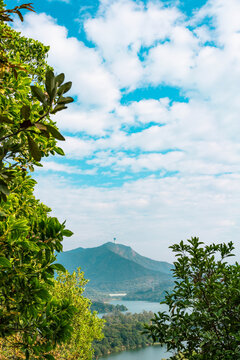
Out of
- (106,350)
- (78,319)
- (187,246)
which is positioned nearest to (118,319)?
(106,350)

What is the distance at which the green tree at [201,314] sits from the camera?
12.8ft

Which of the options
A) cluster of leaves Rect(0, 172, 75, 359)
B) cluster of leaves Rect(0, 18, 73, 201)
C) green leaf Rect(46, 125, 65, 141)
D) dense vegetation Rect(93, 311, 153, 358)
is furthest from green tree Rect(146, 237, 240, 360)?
dense vegetation Rect(93, 311, 153, 358)

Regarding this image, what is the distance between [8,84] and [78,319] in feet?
45.6

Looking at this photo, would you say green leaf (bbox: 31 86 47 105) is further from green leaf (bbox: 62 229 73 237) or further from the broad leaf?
green leaf (bbox: 62 229 73 237)

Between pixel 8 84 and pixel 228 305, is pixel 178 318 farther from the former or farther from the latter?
pixel 8 84

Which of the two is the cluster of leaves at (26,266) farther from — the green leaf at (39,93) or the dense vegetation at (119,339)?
the dense vegetation at (119,339)

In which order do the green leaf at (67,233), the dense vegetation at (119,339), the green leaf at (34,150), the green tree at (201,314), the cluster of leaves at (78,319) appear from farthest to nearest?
the dense vegetation at (119,339) < the cluster of leaves at (78,319) < the green tree at (201,314) < the green leaf at (67,233) < the green leaf at (34,150)

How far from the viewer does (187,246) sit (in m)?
5.00

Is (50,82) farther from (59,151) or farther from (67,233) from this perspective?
(59,151)

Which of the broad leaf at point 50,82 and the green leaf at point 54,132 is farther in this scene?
the green leaf at point 54,132

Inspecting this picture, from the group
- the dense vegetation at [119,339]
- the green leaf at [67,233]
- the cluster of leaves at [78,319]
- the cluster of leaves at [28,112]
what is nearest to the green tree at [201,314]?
the green leaf at [67,233]

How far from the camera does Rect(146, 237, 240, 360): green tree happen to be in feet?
12.8

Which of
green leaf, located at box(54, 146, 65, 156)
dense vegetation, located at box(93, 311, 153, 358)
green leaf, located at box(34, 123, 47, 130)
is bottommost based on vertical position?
dense vegetation, located at box(93, 311, 153, 358)

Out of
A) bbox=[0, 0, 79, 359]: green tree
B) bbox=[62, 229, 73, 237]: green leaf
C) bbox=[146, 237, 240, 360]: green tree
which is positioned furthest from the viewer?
bbox=[146, 237, 240, 360]: green tree
